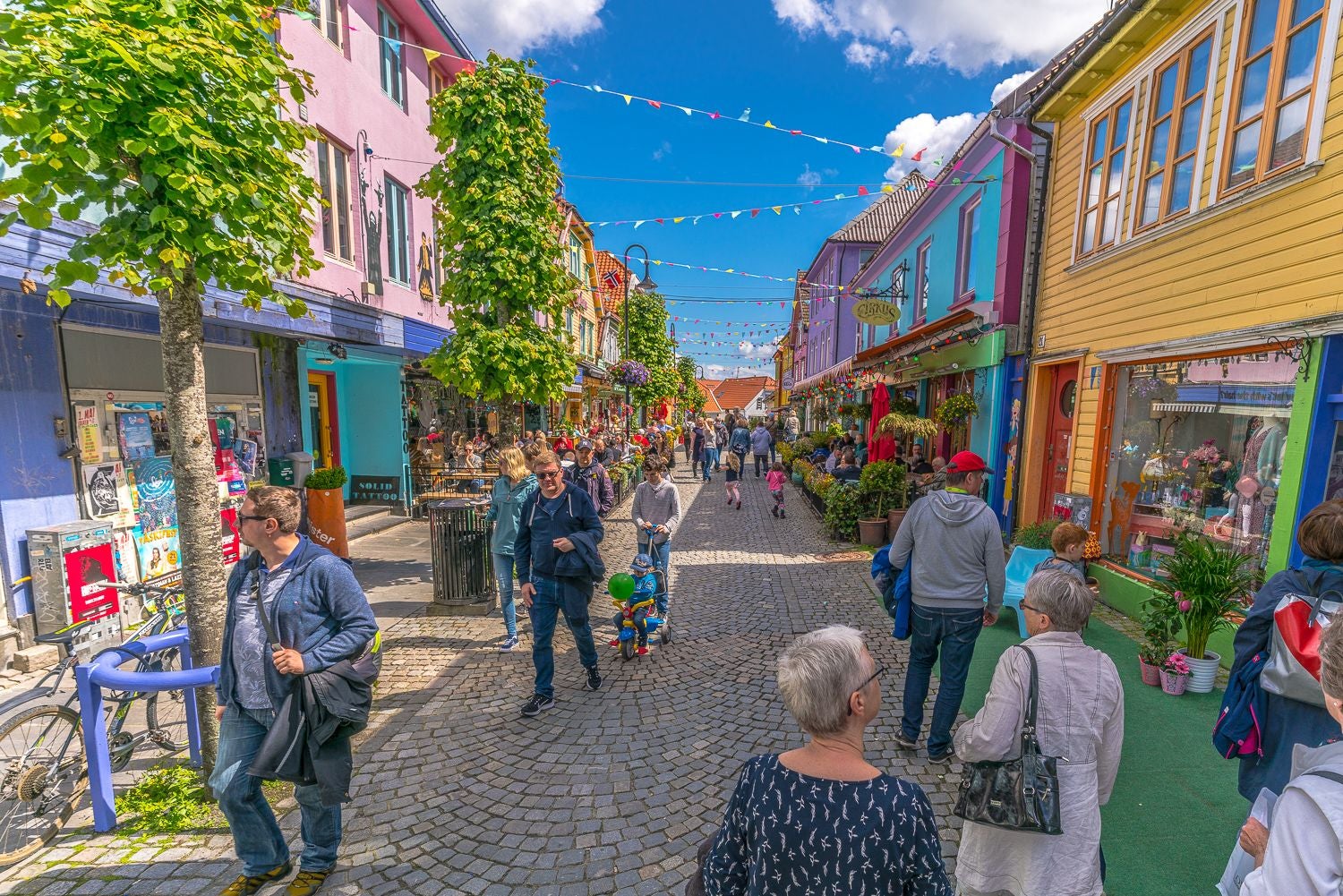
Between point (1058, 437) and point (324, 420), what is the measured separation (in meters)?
12.0

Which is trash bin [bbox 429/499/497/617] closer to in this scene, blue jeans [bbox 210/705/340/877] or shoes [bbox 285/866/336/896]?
blue jeans [bbox 210/705/340/877]

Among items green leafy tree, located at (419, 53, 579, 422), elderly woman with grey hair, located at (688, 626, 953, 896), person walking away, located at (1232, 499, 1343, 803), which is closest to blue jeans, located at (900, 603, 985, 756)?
person walking away, located at (1232, 499, 1343, 803)

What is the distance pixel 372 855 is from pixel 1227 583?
590cm

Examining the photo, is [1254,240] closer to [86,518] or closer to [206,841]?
[206,841]

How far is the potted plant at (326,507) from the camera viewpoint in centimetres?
741

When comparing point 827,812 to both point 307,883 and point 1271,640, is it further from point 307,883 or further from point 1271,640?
point 307,883

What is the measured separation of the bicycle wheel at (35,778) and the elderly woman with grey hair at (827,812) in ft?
12.1

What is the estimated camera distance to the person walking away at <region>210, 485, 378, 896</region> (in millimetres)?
2533

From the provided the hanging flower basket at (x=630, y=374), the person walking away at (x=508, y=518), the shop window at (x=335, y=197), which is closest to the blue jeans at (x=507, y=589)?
the person walking away at (x=508, y=518)

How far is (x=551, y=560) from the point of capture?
4.38 meters

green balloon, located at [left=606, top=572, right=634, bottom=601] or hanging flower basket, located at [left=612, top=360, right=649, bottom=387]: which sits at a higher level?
hanging flower basket, located at [left=612, top=360, right=649, bottom=387]

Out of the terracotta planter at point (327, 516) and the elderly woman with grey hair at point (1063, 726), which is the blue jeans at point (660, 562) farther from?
the terracotta planter at point (327, 516)

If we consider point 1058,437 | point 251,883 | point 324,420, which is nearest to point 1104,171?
point 1058,437

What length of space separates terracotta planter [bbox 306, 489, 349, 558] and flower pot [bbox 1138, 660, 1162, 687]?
27.8 feet
